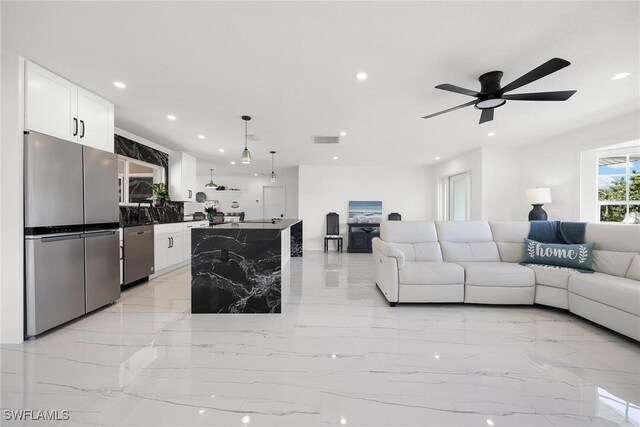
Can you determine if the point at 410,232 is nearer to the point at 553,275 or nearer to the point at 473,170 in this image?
the point at 553,275

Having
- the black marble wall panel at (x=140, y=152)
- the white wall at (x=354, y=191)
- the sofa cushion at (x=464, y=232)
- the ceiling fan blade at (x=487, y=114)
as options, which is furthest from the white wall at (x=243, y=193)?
the ceiling fan blade at (x=487, y=114)

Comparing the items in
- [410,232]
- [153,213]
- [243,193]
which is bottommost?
[410,232]

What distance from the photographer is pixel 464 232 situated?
369 cm

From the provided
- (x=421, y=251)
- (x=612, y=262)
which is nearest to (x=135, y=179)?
(x=421, y=251)

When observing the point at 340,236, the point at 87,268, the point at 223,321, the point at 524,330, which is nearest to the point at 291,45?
the point at 223,321

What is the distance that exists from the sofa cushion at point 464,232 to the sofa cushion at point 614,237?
997mm

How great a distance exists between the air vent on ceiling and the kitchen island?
96.6 inches

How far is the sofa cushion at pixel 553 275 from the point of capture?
2.83 metres

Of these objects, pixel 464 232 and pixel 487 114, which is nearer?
pixel 487 114

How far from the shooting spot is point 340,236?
7262 millimetres

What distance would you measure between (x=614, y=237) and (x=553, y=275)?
2.56ft

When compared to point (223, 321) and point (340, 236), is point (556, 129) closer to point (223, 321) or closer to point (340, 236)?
point (340, 236)

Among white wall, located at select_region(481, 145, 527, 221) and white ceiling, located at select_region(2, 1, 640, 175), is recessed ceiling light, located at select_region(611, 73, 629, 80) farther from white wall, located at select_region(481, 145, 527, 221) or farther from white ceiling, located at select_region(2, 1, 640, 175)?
white wall, located at select_region(481, 145, 527, 221)

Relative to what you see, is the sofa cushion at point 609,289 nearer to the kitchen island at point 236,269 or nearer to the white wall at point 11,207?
the kitchen island at point 236,269
